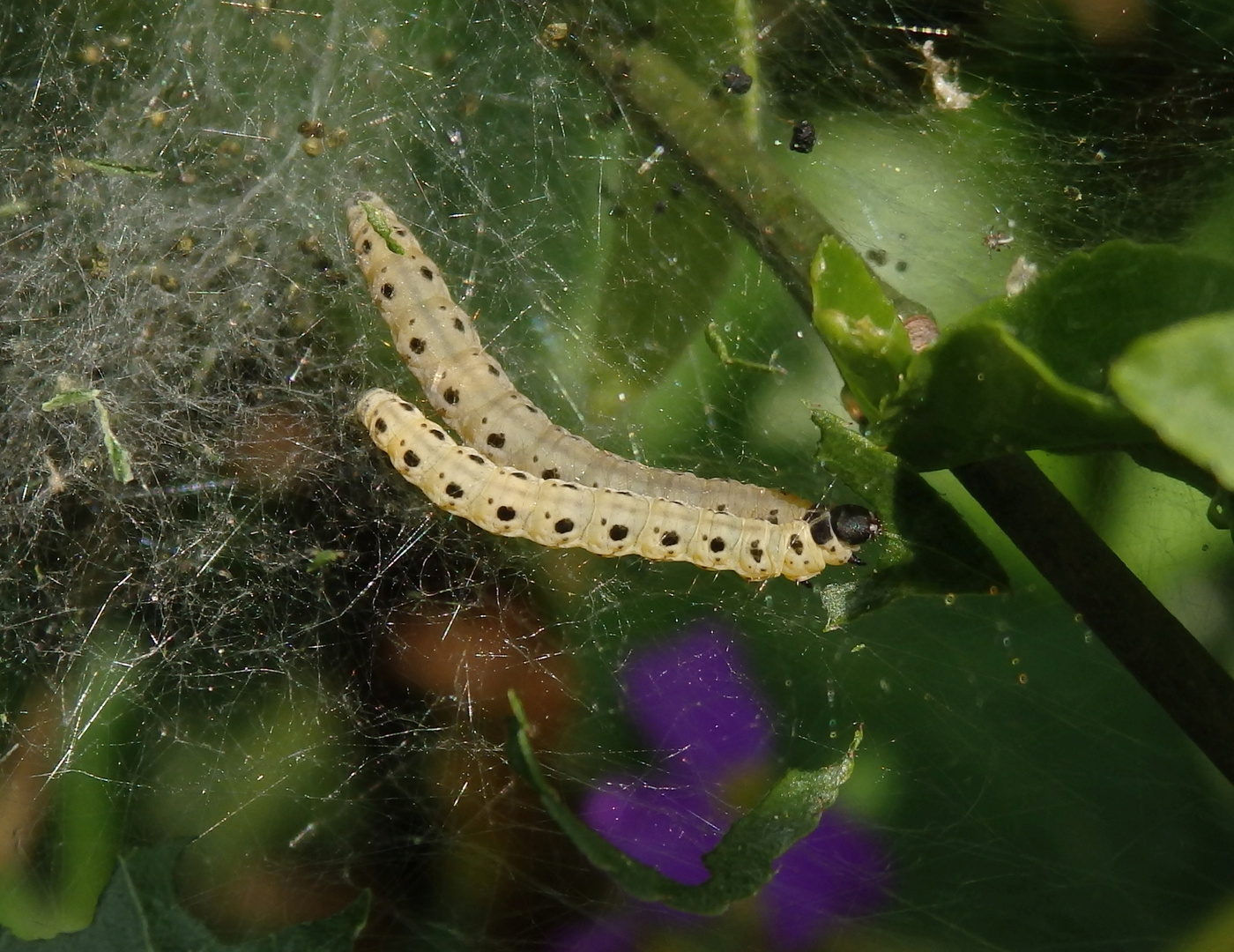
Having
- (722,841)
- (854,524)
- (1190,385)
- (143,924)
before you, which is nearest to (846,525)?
(854,524)

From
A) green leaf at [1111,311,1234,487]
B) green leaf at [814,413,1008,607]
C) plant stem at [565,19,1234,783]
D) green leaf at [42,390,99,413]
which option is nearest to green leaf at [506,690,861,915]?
green leaf at [814,413,1008,607]

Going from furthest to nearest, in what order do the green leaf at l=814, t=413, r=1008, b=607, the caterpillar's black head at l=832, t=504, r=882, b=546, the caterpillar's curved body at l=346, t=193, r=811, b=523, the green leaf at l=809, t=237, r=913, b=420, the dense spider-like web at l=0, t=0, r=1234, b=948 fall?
1. the dense spider-like web at l=0, t=0, r=1234, b=948
2. the caterpillar's curved body at l=346, t=193, r=811, b=523
3. the caterpillar's black head at l=832, t=504, r=882, b=546
4. the green leaf at l=814, t=413, r=1008, b=607
5. the green leaf at l=809, t=237, r=913, b=420

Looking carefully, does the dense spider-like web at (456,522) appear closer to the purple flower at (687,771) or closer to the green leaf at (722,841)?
the purple flower at (687,771)

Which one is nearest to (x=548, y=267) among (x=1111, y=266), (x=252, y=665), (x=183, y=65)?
(x=183, y=65)

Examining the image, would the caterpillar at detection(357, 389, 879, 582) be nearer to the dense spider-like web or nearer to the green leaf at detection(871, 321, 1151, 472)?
the dense spider-like web

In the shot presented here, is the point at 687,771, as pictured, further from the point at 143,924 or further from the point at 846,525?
the point at 143,924

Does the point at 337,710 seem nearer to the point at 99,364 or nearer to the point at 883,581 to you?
the point at 99,364

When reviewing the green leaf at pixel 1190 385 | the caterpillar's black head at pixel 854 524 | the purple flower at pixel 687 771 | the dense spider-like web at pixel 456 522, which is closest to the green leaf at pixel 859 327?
the green leaf at pixel 1190 385
